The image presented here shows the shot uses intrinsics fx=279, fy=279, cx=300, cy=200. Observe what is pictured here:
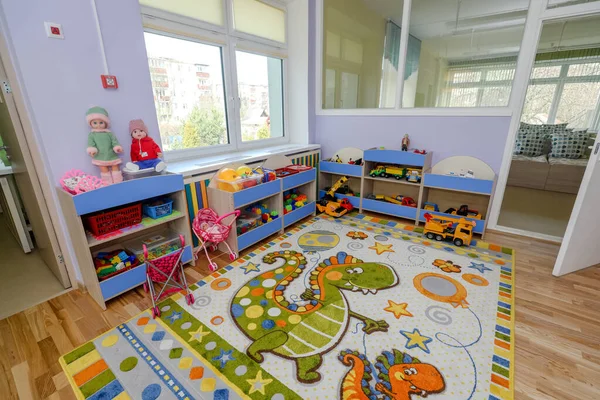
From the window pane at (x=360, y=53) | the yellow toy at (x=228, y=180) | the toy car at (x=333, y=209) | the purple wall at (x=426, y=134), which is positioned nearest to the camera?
the yellow toy at (x=228, y=180)

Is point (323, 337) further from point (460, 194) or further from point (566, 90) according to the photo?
point (566, 90)

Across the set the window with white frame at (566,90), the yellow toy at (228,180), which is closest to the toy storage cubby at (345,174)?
the yellow toy at (228,180)

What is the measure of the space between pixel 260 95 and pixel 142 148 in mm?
1777

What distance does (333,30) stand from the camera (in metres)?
3.66

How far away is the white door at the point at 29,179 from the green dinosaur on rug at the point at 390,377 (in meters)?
2.17

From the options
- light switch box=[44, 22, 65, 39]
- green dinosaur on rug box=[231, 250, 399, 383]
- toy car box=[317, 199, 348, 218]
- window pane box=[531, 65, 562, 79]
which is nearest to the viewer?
green dinosaur on rug box=[231, 250, 399, 383]

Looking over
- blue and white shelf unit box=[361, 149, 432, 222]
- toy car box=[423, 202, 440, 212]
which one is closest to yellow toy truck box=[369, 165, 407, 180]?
blue and white shelf unit box=[361, 149, 432, 222]

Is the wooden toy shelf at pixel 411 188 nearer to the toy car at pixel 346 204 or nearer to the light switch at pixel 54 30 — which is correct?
the toy car at pixel 346 204

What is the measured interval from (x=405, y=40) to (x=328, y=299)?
2.91 metres

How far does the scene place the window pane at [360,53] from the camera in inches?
133

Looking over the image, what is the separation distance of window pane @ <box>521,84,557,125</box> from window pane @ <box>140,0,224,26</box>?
5880mm

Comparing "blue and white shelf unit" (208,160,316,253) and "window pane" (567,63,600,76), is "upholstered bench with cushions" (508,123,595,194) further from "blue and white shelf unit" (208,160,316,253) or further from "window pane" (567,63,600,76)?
"blue and white shelf unit" (208,160,316,253)

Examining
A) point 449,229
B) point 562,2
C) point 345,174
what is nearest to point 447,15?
point 562,2

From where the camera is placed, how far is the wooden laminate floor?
55.5 inches
